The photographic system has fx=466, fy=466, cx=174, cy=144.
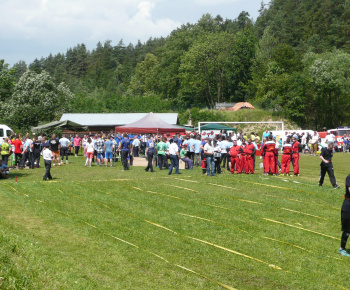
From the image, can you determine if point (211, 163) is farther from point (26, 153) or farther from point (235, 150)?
point (26, 153)

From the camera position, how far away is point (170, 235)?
11.2m

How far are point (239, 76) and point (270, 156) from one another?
70.5 meters

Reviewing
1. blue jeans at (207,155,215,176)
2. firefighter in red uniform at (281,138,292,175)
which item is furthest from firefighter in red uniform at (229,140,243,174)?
firefighter in red uniform at (281,138,292,175)

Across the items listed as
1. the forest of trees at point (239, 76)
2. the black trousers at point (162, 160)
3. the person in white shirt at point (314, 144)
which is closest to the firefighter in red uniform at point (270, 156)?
the black trousers at point (162, 160)

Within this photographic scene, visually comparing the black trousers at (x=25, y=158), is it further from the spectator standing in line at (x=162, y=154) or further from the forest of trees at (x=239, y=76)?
the forest of trees at (x=239, y=76)

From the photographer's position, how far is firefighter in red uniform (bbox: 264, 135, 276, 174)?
21406 mm

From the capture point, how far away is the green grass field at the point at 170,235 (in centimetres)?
829

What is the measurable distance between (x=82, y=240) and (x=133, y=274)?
245 centimetres

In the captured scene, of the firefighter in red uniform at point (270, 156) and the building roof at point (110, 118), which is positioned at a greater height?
the building roof at point (110, 118)

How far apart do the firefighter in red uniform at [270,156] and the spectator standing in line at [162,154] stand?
5.11 meters

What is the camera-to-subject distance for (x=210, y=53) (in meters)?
88.6

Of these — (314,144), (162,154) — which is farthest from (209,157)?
(314,144)

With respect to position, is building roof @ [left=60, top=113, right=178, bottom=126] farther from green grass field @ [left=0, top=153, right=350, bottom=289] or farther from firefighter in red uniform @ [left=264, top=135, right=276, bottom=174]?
green grass field @ [left=0, top=153, right=350, bottom=289]

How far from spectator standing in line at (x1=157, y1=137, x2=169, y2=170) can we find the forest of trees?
947 inches
